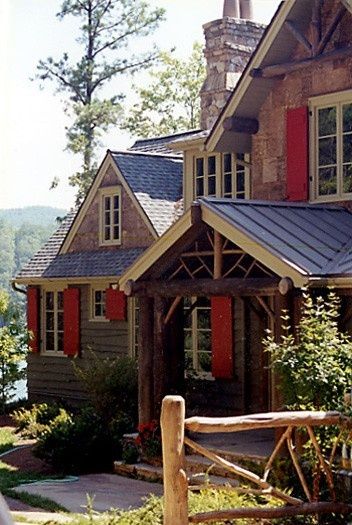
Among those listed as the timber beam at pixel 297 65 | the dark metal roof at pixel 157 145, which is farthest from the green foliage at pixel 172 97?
the timber beam at pixel 297 65

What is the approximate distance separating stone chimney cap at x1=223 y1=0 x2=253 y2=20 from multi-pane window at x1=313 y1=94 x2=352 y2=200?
7028 millimetres

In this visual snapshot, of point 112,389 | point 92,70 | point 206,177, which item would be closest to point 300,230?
point 112,389

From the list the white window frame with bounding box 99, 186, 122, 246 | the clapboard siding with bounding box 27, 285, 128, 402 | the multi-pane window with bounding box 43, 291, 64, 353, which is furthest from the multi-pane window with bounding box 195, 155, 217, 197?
the multi-pane window with bounding box 43, 291, 64, 353

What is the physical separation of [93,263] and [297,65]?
7.03 m

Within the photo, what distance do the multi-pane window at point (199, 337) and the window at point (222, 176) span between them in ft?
6.33

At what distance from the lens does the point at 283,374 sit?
361 inches

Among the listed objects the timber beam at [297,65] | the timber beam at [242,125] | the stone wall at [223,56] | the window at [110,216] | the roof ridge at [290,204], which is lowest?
the roof ridge at [290,204]

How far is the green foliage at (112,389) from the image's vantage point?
14.5 metres

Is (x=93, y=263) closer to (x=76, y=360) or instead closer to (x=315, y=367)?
(x=76, y=360)

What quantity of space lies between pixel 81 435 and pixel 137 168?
7392mm

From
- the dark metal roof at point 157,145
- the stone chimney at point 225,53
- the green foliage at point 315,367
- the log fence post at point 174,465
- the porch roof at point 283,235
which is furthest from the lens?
the dark metal roof at point 157,145

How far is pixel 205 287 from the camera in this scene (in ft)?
38.7

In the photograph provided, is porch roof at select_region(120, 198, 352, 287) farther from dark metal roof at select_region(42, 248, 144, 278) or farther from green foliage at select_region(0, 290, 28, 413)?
green foliage at select_region(0, 290, 28, 413)

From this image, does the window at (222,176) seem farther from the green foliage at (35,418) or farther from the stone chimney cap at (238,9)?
the green foliage at (35,418)
